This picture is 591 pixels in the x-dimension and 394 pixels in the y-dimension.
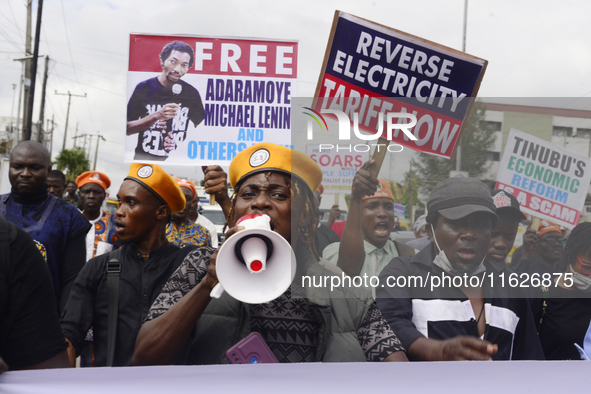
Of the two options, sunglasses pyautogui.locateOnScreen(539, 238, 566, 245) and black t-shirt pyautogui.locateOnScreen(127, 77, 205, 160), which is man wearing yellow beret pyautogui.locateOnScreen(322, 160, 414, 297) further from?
black t-shirt pyautogui.locateOnScreen(127, 77, 205, 160)

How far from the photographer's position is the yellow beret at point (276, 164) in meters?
1.71

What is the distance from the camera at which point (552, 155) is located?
5.75 ft

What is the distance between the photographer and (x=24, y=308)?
155 cm

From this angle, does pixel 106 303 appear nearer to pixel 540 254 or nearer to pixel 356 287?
pixel 356 287

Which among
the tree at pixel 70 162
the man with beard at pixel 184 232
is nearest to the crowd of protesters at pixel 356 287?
the man with beard at pixel 184 232

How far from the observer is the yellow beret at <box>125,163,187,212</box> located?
2.57 m

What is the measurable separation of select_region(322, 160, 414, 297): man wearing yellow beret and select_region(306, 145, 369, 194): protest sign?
25 millimetres

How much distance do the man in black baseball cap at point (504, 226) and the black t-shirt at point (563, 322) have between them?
258 mm

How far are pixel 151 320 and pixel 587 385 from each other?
4.62 ft

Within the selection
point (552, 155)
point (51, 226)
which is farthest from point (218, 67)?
point (552, 155)

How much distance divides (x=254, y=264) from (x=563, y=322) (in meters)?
1.37

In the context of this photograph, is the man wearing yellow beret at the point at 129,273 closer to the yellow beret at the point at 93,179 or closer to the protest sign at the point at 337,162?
the protest sign at the point at 337,162

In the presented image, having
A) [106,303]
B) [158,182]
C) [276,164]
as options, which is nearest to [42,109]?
[158,182]

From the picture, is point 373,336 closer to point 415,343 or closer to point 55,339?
point 415,343
